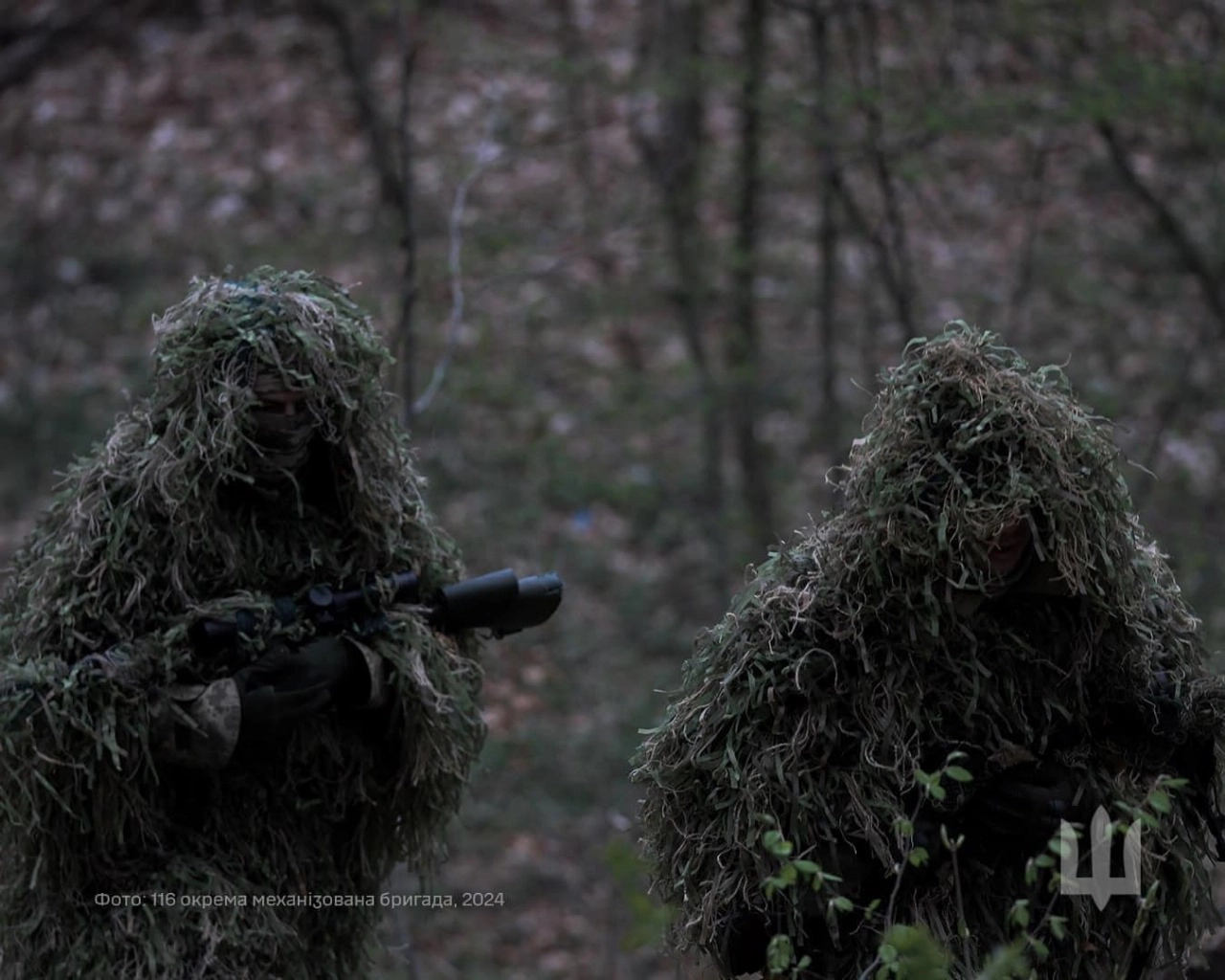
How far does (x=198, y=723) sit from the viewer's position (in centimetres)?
311

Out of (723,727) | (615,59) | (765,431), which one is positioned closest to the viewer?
(723,727)

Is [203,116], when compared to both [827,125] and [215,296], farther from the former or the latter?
[215,296]

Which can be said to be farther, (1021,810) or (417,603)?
(417,603)

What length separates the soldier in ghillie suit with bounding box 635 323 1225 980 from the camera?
2807 millimetres

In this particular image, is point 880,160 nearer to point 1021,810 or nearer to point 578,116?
point 578,116

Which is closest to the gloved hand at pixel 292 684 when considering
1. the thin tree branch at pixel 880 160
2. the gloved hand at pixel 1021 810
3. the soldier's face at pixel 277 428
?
the soldier's face at pixel 277 428

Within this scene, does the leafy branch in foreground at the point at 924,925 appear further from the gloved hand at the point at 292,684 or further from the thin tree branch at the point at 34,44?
the thin tree branch at the point at 34,44

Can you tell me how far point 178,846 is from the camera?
328cm

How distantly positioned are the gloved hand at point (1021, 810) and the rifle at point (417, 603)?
1201mm

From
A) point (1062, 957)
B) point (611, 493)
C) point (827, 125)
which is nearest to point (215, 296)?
point (1062, 957)

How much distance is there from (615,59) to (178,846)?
9.85m

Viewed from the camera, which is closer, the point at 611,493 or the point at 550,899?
the point at 550,899

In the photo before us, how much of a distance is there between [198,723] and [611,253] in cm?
742

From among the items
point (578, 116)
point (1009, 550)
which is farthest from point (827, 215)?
point (1009, 550)
